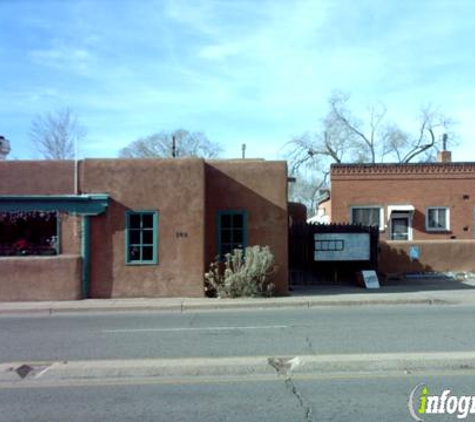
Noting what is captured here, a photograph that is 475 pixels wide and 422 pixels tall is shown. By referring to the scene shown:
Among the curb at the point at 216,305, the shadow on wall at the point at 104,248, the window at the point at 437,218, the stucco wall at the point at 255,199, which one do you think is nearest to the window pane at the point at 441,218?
the window at the point at 437,218

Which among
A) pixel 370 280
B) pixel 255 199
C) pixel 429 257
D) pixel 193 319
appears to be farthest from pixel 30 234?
pixel 429 257

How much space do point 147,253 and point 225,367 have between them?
10240 mm

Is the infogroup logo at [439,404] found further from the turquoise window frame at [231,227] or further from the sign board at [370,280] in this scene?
the sign board at [370,280]

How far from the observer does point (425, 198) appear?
31.4 m

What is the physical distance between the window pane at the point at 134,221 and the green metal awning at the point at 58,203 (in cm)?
81

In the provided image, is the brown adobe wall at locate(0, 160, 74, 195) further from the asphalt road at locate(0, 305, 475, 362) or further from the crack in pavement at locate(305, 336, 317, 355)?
the crack in pavement at locate(305, 336, 317, 355)

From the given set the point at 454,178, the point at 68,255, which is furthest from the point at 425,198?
the point at 68,255

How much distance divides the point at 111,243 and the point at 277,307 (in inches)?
199

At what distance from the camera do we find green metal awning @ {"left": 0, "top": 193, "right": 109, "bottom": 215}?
57.5 feet

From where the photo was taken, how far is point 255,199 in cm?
1867

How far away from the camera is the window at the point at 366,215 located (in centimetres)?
3147

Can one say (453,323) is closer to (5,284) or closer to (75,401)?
(75,401)

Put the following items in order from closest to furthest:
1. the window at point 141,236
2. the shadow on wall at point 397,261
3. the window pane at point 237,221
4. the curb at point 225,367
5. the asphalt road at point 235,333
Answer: the curb at point 225,367 < the asphalt road at point 235,333 < the window at point 141,236 < the window pane at point 237,221 < the shadow on wall at point 397,261

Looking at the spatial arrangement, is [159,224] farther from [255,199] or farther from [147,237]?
[255,199]
